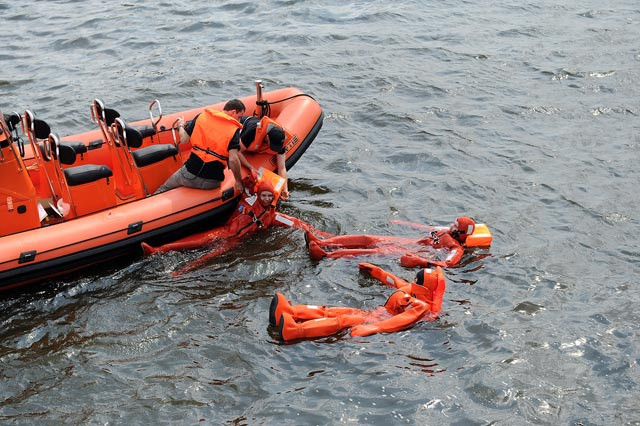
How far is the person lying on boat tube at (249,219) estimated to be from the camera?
6887mm

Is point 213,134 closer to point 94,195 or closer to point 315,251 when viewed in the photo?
point 94,195

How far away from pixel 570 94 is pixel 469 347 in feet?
20.6

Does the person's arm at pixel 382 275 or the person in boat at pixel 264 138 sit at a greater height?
the person in boat at pixel 264 138

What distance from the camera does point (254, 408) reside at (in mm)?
5141

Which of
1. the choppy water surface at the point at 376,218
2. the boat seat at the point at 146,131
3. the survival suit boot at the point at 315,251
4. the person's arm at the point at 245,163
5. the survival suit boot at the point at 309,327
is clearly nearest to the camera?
the choppy water surface at the point at 376,218

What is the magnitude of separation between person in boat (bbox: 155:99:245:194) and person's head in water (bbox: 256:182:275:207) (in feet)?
0.72

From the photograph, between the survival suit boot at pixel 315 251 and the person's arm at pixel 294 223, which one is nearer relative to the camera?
the survival suit boot at pixel 315 251

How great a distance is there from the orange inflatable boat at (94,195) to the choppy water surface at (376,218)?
292mm

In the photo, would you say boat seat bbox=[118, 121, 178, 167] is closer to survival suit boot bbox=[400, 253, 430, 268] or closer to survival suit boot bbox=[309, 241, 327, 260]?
survival suit boot bbox=[309, 241, 327, 260]

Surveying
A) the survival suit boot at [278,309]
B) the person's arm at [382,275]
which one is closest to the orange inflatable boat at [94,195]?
the person's arm at [382,275]

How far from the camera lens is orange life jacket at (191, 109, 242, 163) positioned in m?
6.91

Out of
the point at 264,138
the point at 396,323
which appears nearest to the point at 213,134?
the point at 264,138

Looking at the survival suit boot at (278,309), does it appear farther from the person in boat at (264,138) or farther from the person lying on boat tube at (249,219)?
the person in boat at (264,138)

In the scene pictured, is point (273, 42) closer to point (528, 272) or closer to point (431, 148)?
point (431, 148)
